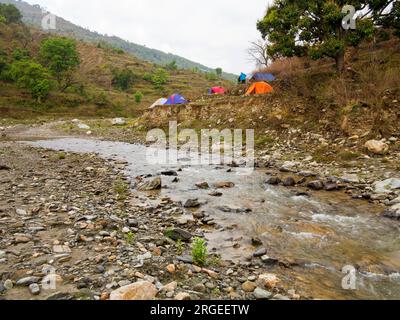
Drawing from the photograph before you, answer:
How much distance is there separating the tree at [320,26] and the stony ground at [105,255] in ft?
52.4

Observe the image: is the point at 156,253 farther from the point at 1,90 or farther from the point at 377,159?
the point at 1,90

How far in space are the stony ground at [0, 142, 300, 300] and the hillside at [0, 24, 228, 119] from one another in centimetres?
2888

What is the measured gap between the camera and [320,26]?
2002 cm

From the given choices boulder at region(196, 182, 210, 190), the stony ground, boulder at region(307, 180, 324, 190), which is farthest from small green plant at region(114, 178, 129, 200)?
boulder at region(307, 180, 324, 190)

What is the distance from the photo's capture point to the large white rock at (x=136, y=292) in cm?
395

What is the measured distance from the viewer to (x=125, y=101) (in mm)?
74125

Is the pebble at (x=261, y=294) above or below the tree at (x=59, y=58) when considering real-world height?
below

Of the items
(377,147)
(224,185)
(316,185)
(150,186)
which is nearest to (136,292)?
(150,186)

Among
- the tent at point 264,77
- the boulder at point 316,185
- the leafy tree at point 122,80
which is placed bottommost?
the boulder at point 316,185

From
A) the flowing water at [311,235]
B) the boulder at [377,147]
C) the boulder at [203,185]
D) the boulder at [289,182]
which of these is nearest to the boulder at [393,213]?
the flowing water at [311,235]

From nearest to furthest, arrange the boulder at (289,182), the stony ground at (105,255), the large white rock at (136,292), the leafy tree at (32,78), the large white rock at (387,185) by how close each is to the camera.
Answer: the large white rock at (136,292) < the stony ground at (105,255) < the large white rock at (387,185) < the boulder at (289,182) < the leafy tree at (32,78)

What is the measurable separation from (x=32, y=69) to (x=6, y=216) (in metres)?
61.0

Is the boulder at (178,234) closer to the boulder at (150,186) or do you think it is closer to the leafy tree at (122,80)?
the boulder at (150,186)

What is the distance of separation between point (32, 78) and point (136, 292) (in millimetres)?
64347
